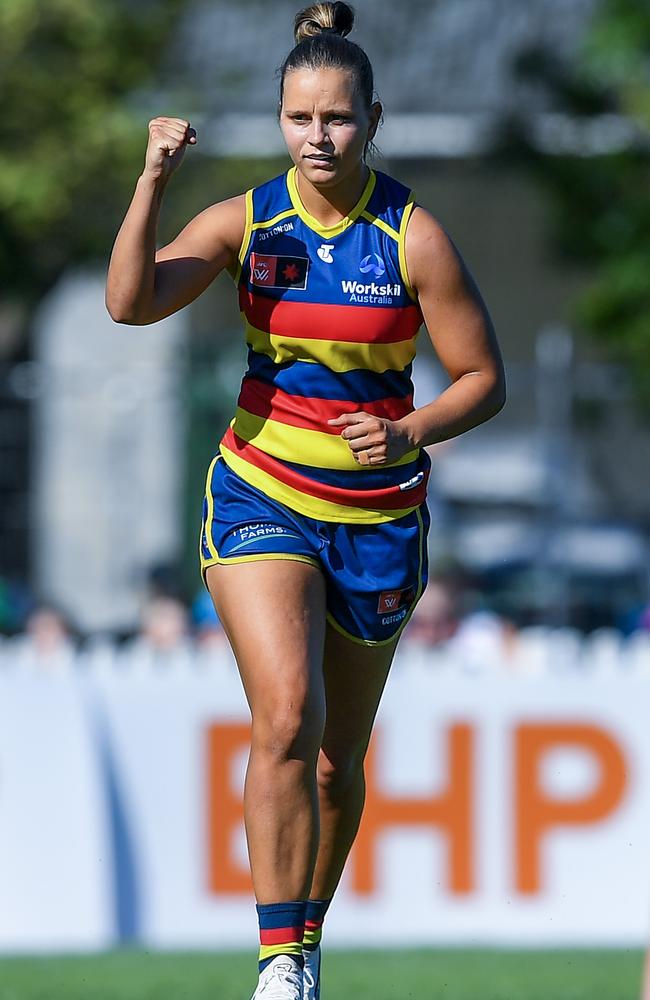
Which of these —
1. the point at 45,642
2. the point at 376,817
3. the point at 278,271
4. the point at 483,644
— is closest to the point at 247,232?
the point at 278,271

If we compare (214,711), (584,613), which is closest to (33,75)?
(584,613)

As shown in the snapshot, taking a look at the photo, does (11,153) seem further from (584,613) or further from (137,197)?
(137,197)

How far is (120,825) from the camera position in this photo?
991 centimetres

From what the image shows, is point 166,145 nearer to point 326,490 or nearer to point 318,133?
point 318,133

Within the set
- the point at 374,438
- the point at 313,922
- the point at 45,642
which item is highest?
the point at 374,438

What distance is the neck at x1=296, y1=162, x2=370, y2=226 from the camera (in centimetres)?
494

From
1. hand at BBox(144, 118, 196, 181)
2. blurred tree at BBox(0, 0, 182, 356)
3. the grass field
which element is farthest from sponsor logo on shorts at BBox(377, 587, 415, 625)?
blurred tree at BBox(0, 0, 182, 356)

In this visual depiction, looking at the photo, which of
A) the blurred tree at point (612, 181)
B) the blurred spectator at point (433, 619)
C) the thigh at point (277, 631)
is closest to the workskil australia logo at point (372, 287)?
the thigh at point (277, 631)

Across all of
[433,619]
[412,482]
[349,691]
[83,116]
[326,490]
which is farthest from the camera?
[83,116]

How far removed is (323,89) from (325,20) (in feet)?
1.30

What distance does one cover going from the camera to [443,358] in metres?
5.06

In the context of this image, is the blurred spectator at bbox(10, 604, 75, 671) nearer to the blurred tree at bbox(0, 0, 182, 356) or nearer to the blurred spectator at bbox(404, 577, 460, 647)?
the blurred spectator at bbox(404, 577, 460, 647)

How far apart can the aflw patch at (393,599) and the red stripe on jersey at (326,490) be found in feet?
0.73

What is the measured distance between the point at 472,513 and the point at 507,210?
20.7ft
